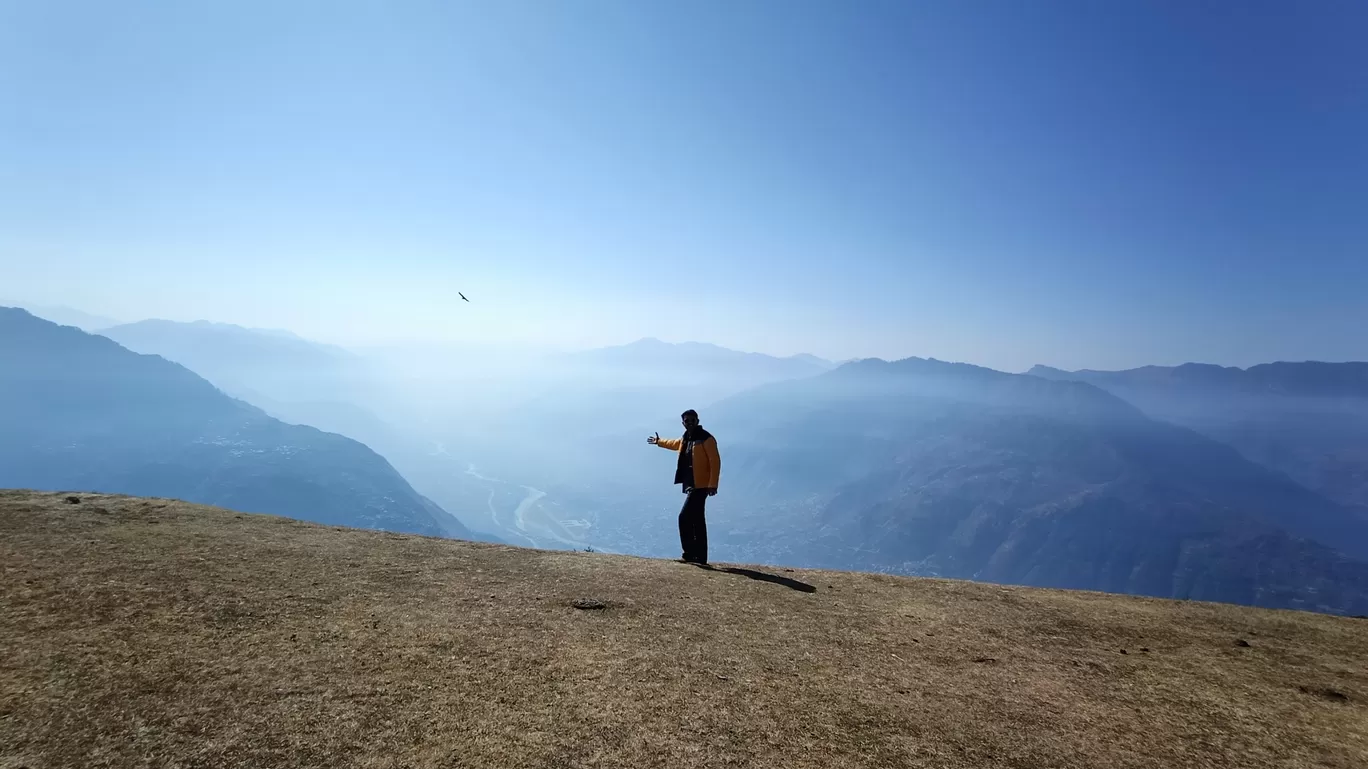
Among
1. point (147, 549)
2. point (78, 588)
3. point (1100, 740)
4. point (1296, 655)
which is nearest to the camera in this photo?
point (1100, 740)

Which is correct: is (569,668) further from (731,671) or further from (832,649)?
(832,649)

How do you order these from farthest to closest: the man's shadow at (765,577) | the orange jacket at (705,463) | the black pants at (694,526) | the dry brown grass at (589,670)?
the black pants at (694,526)
the orange jacket at (705,463)
the man's shadow at (765,577)
the dry brown grass at (589,670)

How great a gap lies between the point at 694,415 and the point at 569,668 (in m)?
7.17

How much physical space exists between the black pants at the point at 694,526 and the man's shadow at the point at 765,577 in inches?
20.8

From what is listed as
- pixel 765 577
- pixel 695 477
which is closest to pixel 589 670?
pixel 765 577

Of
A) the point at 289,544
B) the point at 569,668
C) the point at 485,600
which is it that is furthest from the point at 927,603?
the point at 289,544

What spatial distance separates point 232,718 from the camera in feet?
15.9

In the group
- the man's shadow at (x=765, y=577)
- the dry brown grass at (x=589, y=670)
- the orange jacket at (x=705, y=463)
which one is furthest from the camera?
the orange jacket at (x=705, y=463)

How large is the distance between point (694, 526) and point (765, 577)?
1.99 meters

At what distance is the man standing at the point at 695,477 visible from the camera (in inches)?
489

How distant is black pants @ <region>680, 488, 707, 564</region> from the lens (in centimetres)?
1252

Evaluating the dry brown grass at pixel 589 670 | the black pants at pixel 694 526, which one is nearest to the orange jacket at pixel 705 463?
the black pants at pixel 694 526

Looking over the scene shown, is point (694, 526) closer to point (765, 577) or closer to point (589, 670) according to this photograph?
point (765, 577)

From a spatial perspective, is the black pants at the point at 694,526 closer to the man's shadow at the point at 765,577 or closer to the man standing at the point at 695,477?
the man standing at the point at 695,477
